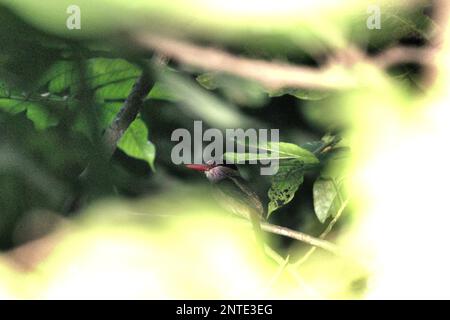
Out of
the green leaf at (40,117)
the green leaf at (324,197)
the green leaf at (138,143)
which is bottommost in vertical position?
the green leaf at (324,197)

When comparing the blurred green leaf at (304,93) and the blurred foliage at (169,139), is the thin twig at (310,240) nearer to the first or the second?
the blurred foliage at (169,139)

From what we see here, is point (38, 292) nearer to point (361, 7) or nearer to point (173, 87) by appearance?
point (173, 87)

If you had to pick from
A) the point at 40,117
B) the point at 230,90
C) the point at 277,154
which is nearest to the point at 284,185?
the point at 277,154

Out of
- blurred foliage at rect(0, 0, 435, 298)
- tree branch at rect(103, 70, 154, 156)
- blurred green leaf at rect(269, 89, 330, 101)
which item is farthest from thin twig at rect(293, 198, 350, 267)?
tree branch at rect(103, 70, 154, 156)

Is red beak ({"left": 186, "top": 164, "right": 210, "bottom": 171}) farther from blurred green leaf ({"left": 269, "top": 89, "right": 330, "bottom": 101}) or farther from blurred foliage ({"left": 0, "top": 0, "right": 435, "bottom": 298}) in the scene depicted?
blurred green leaf ({"left": 269, "top": 89, "right": 330, "bottom": 101})

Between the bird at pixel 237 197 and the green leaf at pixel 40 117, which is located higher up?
the green leaf at pixel 40 117

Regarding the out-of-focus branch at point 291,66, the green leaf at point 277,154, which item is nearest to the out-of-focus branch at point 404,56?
the out-of-focus branch at point 291,66
